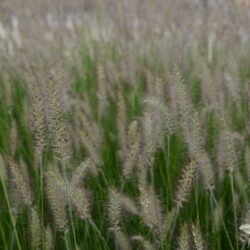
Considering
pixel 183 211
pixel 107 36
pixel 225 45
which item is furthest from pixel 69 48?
pixel 183 211

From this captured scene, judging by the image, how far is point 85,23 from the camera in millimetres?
4402

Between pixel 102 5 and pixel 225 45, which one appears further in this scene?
pixel 102 5

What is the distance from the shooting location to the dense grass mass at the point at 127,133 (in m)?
1.55

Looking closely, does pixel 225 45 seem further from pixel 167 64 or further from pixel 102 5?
pixel 102 5

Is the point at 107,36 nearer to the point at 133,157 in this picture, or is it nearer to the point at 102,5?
the point at 102,5

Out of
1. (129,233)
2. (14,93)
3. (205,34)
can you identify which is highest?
(205,34)

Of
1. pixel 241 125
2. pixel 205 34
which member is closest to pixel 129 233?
pixel 241 125

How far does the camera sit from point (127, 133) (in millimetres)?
1878

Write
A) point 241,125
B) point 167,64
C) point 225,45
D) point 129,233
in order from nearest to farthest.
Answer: point 129,233
point 241,125
point 167,64
point 225,45

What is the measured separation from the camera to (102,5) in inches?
160

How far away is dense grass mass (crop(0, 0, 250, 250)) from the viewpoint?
1.55 metres

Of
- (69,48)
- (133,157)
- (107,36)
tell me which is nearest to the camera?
(133,157)

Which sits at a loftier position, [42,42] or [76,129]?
[42,42]

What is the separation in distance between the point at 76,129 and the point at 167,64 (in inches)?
38.2
